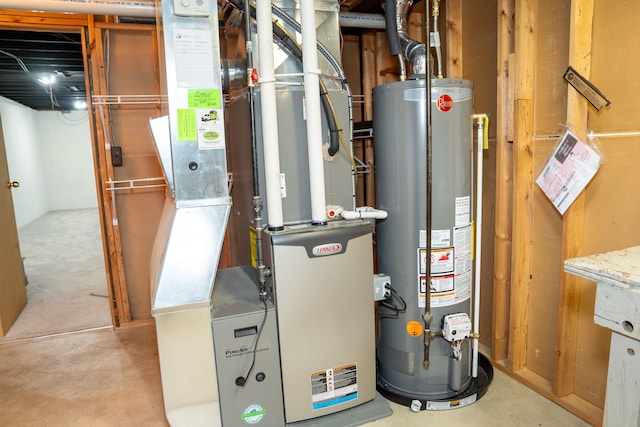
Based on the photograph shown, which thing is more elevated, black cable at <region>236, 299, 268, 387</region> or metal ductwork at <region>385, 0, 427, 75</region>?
metal ductwork at <region>385, 0, 427, 75</region>

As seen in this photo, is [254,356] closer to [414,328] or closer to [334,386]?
[334,386]

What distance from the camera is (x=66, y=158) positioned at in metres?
10.1

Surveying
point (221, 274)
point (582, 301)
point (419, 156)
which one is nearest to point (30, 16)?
point (221, 274)

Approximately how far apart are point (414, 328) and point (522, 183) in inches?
36.1

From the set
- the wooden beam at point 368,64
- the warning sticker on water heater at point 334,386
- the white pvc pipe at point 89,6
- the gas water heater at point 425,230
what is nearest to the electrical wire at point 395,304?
the gas water heater at point 425,230

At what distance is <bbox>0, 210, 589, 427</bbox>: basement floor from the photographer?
1.99 metres

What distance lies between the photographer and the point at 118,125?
122 inches

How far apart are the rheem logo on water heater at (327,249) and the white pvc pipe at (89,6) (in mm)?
1598

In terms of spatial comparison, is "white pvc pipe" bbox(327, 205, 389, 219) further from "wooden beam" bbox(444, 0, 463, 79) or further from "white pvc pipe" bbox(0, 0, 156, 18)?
"white pvc pipe" bbox(0, 0, 156, 18)

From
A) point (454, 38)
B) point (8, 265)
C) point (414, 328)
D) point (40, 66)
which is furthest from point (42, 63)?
point (414, 328)

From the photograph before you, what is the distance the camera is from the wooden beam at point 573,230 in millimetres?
1761

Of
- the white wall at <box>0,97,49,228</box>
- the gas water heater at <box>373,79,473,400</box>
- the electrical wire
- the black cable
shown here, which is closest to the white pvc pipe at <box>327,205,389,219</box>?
the gas water heater at <box>373,79,473,400</box>

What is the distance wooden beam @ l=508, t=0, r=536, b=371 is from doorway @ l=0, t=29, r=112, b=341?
292 cm

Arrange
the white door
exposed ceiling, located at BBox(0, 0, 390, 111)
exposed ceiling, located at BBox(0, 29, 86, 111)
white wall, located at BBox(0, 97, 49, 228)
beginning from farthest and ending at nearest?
1. white wall, located at BBox(0, 97, 49, 228)
2. exposed ceiling, located at BBox(0, 29, 86, 111)
3. exposed ceiling, located at BBox(0, 0, 390, 111)
4. the white door
